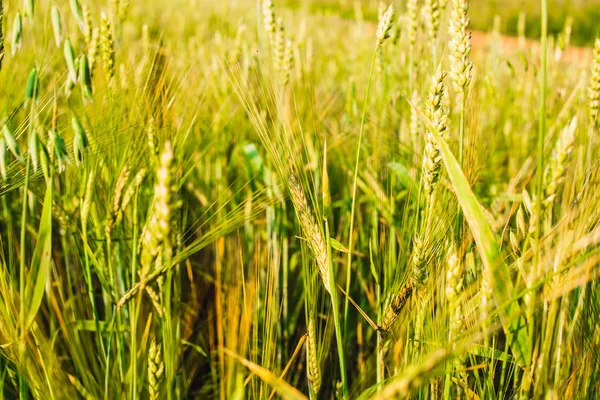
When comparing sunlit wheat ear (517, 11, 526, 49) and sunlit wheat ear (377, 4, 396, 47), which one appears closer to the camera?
sunlit wheat ear (377, 4, 396, 47)

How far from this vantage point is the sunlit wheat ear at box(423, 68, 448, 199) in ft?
1.66

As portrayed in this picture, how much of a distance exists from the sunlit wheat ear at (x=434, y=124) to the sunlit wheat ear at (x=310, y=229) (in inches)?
4.6

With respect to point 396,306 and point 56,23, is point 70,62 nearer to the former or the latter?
point 56,23

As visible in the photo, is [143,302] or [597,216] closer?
[597,216]

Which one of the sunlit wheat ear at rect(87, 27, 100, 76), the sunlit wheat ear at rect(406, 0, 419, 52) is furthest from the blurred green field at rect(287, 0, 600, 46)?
the sunlit wheat ear at rect(87, 27, 100, 76)

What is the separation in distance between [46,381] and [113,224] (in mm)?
184

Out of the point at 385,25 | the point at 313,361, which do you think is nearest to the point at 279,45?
the point at 385,25

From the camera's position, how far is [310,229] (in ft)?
1.73

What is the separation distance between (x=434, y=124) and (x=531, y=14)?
32.0 feet

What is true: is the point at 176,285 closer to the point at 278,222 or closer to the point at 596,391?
the point at 278,222

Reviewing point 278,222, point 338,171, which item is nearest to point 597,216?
point 278,222

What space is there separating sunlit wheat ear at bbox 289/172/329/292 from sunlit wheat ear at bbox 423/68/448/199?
0.38 ft

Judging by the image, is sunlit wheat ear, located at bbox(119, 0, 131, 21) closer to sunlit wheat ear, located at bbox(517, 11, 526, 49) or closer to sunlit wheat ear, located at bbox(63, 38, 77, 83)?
sunlit wheat ear, located at bbox(63, 38, 77, 83)

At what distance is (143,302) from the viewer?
0.81m
